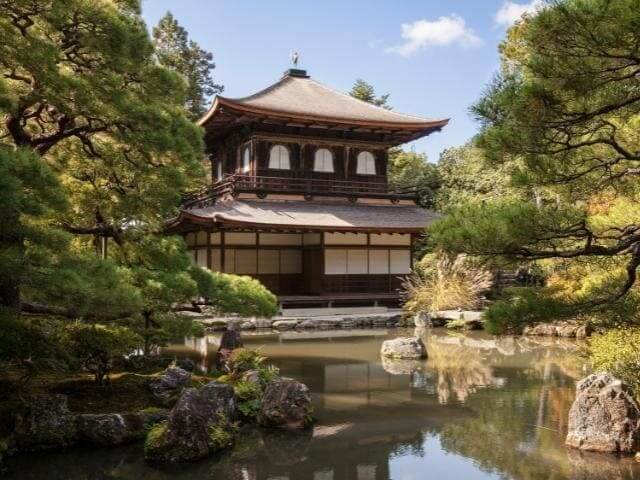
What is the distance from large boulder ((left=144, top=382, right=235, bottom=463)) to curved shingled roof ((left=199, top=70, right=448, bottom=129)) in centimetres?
1326

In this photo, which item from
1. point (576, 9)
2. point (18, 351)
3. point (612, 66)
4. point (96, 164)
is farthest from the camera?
point (96, 164)

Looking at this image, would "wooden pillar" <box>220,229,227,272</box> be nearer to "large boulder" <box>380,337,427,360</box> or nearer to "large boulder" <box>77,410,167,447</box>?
"large boulder" <box>380,337,427,360</box>

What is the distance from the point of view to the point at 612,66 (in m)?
4.21

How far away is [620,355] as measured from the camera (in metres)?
7.44

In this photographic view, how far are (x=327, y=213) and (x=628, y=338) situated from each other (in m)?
12.2

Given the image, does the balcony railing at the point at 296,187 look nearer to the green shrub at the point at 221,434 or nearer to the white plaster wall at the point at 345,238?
the white plaster wall at the point at 345,238

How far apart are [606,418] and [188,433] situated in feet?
13.5

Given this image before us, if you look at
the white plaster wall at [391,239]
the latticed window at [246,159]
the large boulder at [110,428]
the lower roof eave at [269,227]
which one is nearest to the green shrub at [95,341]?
the large boulder at [110,428]

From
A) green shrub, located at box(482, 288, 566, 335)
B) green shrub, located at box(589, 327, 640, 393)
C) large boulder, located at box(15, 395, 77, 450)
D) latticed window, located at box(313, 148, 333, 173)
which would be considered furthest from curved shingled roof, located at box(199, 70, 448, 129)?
green shrub, located at box(482, 288, 566, 335)

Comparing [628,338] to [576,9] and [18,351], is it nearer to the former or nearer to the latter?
[576,9]

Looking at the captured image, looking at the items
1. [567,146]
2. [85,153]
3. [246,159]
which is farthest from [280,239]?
[567,146]

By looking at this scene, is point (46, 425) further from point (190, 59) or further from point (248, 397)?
point (190, 59)

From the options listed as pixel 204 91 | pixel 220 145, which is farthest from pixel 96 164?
pixel 204 91

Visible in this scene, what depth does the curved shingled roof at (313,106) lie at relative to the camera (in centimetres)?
1892
